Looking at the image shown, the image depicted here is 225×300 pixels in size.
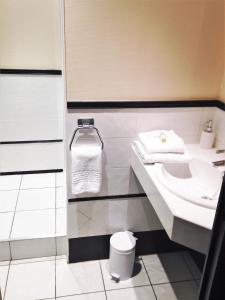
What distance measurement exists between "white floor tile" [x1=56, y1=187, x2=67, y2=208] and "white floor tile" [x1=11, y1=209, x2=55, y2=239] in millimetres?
96

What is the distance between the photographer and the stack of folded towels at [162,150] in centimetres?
161

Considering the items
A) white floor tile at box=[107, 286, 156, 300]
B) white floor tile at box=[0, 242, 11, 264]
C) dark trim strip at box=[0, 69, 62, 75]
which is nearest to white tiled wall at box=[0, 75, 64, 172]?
dark trim strip at box=[0, 69, 62, 75]

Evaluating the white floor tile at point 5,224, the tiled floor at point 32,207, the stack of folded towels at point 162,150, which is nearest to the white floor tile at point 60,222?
the tiled floor at point 32,207

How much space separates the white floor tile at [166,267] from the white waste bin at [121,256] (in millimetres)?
173

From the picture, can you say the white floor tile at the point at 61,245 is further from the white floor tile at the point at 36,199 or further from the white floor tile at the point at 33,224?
the white floor tile at the point at 36,199

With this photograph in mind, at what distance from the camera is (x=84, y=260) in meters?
2.12

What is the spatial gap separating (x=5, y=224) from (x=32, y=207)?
0.85 ft

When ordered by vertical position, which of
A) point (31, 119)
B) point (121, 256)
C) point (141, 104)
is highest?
point (141, 104)

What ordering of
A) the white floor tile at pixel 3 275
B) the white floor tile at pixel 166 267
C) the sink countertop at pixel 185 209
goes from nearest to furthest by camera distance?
1. the sink countertop at pixel 185 209
2. the white floor tile at pixel 3 275
3. the white floor tile at pixel 166 267

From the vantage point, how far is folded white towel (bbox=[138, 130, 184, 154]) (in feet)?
5.32

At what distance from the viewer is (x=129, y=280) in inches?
78.4

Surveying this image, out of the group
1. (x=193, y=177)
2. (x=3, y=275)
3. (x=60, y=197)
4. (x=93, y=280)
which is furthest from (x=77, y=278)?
Result: (x=193, y=177)

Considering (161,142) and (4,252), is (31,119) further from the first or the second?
(161,142)

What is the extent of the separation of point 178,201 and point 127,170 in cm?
61
